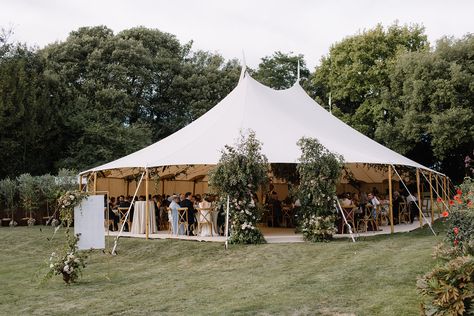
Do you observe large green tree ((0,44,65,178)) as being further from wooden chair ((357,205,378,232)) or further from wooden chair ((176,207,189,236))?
wooden chair ((357,205,378,232))

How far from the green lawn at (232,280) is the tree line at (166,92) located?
12843 mm

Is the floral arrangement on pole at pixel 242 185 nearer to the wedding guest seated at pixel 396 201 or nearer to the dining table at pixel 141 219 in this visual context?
the dining table at pixel 141 219

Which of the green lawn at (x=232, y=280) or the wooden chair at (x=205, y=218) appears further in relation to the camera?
the wooden chair at (x=205, y=218)

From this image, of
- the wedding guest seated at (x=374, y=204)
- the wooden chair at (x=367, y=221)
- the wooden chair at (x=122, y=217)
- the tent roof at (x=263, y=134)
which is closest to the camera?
the tent roof at (x=263, y=134)

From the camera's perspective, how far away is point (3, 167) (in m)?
25.3

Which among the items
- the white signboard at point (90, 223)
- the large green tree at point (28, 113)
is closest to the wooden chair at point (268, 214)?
the white signboard at point (90, 223)

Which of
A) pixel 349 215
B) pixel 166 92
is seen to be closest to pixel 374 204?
pixel 349 215

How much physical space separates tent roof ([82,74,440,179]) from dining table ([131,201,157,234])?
1173 millimetres

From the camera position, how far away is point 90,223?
954 cm

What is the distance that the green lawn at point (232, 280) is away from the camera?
23.7 ft

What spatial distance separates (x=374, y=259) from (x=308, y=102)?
9250 millimetres

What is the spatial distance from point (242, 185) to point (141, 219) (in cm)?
404

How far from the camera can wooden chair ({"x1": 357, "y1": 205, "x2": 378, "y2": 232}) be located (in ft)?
48.2

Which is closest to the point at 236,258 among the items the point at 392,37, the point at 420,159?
the point at 420,159
